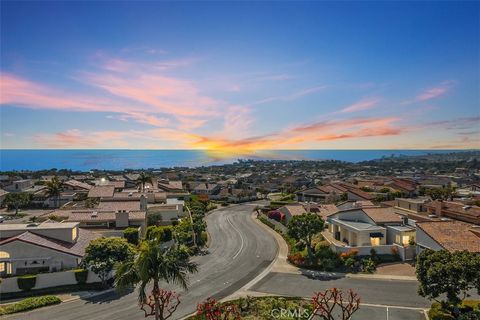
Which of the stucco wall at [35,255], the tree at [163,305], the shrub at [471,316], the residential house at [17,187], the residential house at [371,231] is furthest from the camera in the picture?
the residential house at [17,187]

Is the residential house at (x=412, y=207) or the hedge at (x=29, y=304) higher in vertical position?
the residential house at (x=412, y=207)

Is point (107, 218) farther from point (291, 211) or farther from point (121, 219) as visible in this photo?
point (291, 211)

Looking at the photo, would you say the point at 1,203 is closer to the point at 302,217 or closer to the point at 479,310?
the point at 302,217

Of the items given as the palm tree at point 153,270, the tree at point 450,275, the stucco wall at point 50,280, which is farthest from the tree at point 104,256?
the tree at point 450,275

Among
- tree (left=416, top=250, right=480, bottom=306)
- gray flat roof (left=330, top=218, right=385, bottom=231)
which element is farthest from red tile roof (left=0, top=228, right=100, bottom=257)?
Answer: gray flat roof (left=330, top=218, right=385, bottom=231)

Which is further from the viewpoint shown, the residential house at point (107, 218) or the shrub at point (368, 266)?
the residential house at point (107, 218)

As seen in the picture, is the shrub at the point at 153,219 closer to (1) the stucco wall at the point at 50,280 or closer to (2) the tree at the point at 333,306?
(1) the stucco wall at the point at 50,280

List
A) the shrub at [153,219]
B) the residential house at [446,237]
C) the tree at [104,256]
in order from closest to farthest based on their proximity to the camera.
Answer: the tree at [104,256] < the residential house at [446,237] < the shrub at [153,219]

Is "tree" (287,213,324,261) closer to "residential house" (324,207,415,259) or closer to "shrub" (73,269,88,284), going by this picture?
"residential house" (324,207,415,259)
